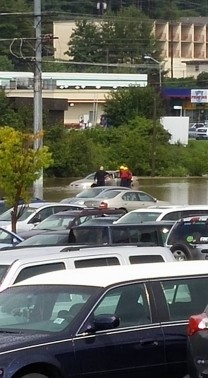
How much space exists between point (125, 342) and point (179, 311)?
2.65ft

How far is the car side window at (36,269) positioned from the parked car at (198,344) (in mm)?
3444

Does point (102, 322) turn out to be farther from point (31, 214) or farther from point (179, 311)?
point (31, 214)

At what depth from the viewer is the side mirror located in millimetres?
9570

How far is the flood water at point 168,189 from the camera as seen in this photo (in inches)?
1896

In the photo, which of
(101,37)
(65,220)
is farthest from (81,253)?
(101,37)

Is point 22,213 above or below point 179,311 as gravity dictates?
below

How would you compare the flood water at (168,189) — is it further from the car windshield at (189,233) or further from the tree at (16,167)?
the car windshield at (189,233)

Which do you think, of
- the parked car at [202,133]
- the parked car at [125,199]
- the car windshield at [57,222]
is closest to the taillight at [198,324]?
the car windshield at [57,222]

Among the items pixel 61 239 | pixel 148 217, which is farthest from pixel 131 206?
pixel 61 239

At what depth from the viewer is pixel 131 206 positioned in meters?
38.4

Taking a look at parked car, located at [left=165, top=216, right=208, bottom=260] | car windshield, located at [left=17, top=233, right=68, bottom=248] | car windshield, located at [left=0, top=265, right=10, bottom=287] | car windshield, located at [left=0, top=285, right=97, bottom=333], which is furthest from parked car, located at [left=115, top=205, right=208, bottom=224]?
car windshield, located at [left=0, top=285, right=97, bottom=333]

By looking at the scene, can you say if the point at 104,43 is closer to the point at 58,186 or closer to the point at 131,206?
the point at 58,186

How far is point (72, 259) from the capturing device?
41.4 feet

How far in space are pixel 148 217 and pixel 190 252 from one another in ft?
23.0
